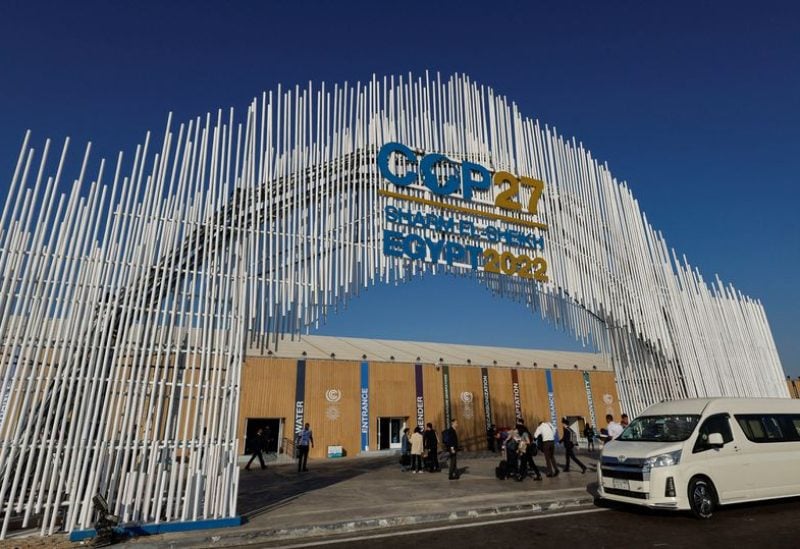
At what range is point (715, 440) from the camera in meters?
7.88

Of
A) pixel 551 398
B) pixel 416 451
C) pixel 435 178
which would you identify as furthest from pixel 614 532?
pixel 551 398

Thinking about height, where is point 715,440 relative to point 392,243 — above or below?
below

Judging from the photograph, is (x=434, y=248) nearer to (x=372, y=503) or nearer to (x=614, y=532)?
(x=372, y=503)

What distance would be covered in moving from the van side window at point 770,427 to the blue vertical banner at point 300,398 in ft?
73.6

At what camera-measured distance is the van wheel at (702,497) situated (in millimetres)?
7375

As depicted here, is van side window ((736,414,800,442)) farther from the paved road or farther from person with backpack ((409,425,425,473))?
person with backpack ((409,425,425,473))

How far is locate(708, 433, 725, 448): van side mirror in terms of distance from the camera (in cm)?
786

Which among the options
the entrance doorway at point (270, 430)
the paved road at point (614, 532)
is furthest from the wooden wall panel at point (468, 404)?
the paved road at point (614, 532)

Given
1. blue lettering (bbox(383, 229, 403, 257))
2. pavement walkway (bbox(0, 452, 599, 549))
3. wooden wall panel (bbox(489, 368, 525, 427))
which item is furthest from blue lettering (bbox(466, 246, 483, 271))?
wooden wall panel (bbox(489, 368, 525, 427))

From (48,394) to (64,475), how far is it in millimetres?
1149

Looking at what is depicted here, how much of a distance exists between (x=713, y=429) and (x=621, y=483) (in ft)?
6.15

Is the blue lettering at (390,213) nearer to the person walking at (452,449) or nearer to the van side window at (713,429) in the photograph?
the person walking at (452,449)

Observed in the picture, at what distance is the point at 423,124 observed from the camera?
Result: 1186 cm

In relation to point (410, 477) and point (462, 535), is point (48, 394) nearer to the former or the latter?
point (462, 535)
